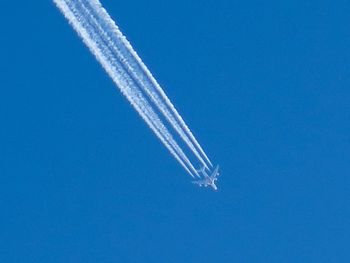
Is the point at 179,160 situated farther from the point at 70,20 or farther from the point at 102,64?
the point at 70,20

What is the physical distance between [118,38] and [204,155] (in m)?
8.37

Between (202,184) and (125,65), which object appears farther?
(202,184)

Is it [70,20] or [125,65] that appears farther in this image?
[125,65]

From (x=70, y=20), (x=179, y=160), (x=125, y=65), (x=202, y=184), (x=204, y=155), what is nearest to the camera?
(x=70, y=20)

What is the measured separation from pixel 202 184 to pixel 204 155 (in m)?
2.94

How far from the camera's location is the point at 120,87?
2333cm

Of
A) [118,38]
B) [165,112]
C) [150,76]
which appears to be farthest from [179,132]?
[118,38]

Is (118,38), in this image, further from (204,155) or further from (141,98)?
(204,155)

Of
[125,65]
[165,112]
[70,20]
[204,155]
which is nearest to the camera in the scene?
[70,20]

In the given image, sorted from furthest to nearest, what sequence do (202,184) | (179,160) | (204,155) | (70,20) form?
(202,184)
(204,155)
(179,160)
(70,20)

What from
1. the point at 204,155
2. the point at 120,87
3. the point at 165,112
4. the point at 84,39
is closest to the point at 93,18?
the point at 84,39

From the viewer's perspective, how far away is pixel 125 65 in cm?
2303

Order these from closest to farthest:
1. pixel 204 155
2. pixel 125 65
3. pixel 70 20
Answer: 1. pixel 70 20
2. pixel 125 65
3. pixel 204 155

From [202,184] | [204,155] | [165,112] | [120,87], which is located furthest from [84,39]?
[202,184]
